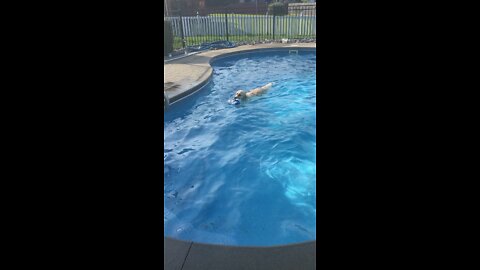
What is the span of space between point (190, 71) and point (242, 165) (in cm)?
502

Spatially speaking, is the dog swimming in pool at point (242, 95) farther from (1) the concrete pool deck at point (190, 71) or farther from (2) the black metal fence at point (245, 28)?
(2) the black metal fence at point (245, 28)

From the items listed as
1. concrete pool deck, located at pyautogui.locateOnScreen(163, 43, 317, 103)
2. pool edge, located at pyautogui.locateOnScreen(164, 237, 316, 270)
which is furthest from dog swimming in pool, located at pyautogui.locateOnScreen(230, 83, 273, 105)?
pool edge, located at pyautogui.locateOnScreen(164, 237, 316, 270)

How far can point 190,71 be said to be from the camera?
10023 mm

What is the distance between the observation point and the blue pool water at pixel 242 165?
432cm

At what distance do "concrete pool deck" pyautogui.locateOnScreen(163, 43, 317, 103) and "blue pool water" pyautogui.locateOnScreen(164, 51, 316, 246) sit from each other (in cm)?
29

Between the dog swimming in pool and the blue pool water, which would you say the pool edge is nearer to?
the blue pool water

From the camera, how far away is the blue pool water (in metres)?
4.32

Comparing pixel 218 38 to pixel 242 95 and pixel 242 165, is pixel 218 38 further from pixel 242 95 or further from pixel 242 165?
pixel 242 165

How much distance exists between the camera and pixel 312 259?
219cm

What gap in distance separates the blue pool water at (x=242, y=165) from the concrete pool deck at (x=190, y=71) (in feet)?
0.96
